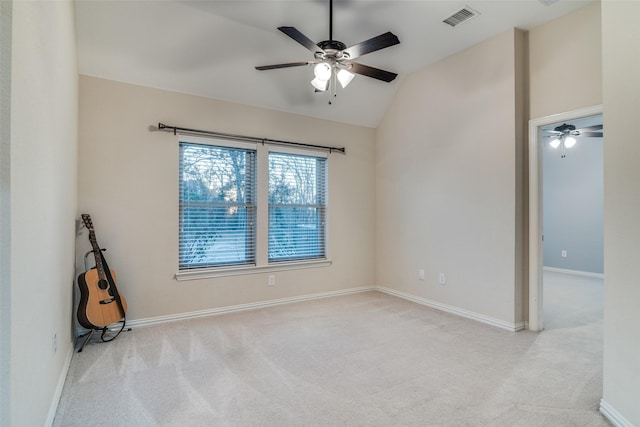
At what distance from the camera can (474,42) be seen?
3.64 metres

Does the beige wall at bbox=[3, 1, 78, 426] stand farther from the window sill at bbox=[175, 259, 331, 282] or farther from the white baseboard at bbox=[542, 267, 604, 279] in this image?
the white baseboard at bbox=[542, 267, 604, 279]

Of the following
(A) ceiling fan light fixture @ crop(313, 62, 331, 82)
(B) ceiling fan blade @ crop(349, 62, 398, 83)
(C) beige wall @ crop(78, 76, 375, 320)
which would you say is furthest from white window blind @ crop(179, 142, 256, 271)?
(B) ceiling fan blade @ crop(349, 62, 398, 83)

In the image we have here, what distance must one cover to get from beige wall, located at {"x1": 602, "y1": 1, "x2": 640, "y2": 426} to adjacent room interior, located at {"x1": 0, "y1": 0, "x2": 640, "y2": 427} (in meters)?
0.01

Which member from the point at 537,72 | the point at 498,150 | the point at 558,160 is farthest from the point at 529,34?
the point at 558,160

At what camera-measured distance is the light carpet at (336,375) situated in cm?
193

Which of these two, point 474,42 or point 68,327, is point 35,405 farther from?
point 474,42

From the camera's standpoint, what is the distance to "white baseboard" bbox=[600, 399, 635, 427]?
1750mm

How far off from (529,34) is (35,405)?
495 centimetres

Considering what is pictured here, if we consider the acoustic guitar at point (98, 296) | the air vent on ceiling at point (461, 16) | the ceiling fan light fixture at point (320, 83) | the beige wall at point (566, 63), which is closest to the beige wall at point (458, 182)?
the beige wall at point (566, 63)

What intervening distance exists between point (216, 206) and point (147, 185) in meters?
0.79

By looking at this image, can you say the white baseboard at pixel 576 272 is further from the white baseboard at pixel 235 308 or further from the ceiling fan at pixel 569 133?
the white baseboard at pixel 235 308

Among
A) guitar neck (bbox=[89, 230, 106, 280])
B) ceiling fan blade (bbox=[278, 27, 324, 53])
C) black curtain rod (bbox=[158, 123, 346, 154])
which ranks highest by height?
ceiling fan blade (bbox=[278, 27, 324, 53])

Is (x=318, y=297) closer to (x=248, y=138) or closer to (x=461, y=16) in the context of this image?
(x=248, y=138)

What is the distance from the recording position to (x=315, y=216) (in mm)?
4746
